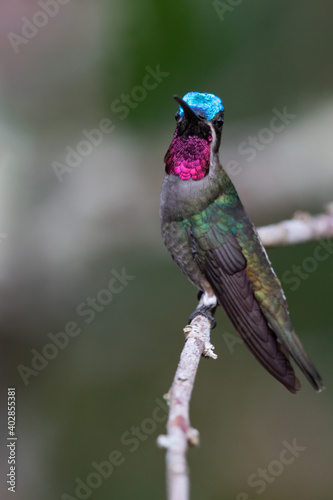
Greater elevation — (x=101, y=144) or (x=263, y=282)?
(x=101, y=144)

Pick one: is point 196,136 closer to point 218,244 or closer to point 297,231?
point 218,244

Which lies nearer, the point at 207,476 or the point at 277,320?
the point at 277,320

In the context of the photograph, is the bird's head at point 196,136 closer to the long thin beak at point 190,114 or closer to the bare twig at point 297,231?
the long thin beak at point 190,114

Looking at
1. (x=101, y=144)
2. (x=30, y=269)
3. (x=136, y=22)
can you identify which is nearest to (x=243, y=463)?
(x=30, y=269)

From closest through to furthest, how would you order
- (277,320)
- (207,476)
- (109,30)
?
(277,320) → (207,476) → (109,30)

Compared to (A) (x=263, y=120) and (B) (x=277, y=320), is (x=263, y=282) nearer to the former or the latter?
(B) (x=277, y=320)

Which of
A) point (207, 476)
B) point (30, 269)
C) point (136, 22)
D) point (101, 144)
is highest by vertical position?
point (136, 22)

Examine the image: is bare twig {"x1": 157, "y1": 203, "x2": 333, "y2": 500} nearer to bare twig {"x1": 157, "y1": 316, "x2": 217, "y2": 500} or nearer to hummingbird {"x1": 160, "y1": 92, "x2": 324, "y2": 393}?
bare twig {"x1": 157, "y1": 316, "x2": 217, "y2": 500}
